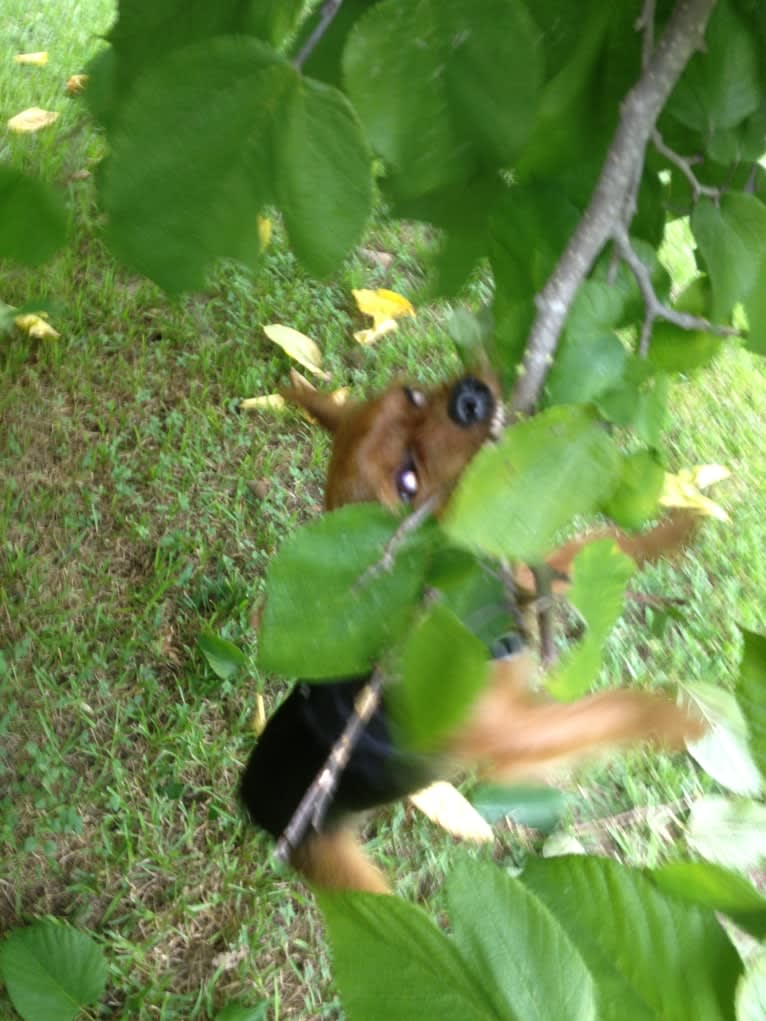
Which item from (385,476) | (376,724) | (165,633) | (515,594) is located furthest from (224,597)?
(515,594)

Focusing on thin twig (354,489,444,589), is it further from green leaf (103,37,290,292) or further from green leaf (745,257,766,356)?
green leaf (745,257,766,356)

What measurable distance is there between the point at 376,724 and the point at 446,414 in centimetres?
50

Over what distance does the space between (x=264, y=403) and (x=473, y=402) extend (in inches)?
53.5

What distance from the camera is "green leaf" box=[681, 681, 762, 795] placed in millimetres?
726

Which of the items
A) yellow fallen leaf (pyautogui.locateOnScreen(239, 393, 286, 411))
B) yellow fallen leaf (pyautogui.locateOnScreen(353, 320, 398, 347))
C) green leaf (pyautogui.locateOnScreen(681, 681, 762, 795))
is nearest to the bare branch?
green leaf (pyautogui.locateOnScreen(681, 681, 762, 795))

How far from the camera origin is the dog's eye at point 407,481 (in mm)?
659

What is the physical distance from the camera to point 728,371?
2311 mm

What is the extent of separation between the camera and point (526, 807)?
1537 mm

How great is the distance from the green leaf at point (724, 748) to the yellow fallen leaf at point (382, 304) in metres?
1.43

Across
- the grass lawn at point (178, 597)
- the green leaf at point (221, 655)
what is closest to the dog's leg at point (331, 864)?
the grass lawn at point (178, 597)

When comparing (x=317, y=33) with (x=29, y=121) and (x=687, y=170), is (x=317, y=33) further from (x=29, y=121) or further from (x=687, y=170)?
(x=29, y=121)

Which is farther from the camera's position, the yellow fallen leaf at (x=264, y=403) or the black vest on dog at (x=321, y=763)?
the yellow fallen leaf at (x=264, y=403)

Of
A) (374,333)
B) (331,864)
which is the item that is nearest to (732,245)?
(331,864)

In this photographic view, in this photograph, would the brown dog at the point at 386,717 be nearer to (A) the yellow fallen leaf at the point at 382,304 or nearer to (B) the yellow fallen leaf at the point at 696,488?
A: (B) the yellow fallen leaf at the point at 696,488
